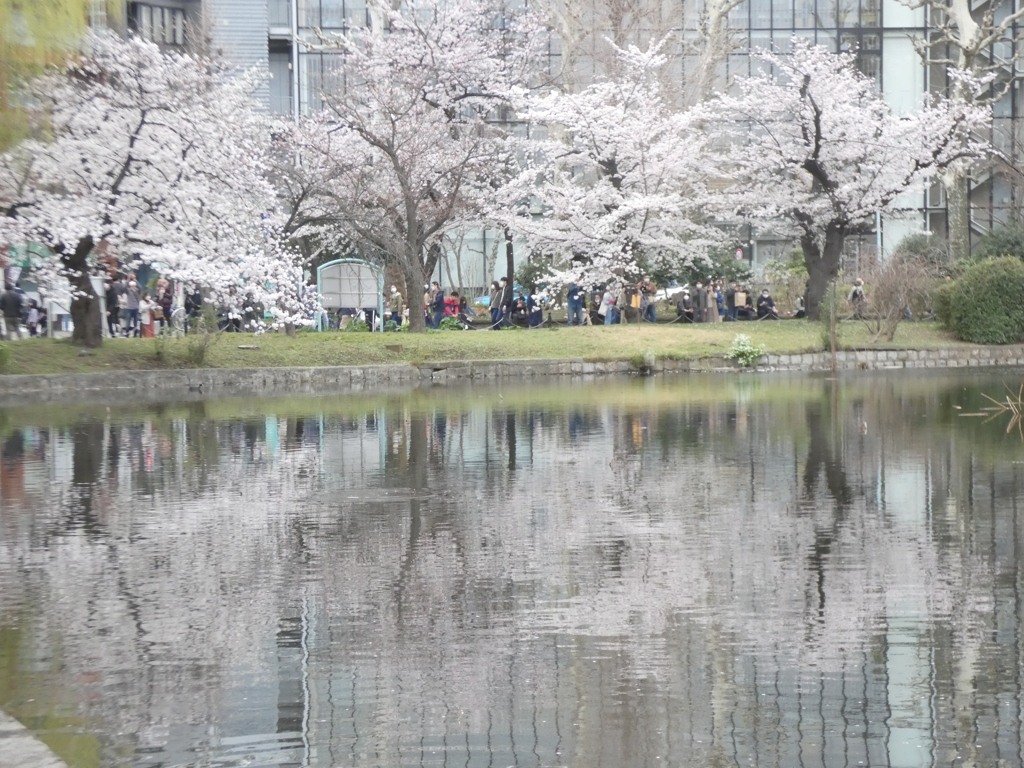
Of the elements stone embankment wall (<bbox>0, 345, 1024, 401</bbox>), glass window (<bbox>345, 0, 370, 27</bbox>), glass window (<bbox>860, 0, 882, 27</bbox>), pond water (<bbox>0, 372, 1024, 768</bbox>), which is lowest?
pond water (<bbox>0, 372, 1024, 768</bbox>)

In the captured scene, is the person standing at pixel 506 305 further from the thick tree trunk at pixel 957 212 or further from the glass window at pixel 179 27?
the glass window at pixel 179 27

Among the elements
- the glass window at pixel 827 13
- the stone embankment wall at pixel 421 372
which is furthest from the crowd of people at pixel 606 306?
the glass window at pixel 827 13

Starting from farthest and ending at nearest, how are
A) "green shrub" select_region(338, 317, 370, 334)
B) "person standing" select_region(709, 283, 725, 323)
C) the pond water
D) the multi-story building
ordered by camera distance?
1. the multi-story building
2. "person standing" select_region(709, 283, 725, 323)
3. "green shrub" select_region(338, 317, 370, 334)
4. the pond water

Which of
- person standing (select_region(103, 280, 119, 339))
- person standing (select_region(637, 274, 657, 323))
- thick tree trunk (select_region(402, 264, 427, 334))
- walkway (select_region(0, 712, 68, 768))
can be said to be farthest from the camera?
person standing (select_region(637, 274, 657, 323))

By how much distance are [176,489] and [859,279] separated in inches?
1166

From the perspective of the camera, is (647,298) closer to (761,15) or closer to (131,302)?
(131,302)

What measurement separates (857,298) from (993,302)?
4844mm

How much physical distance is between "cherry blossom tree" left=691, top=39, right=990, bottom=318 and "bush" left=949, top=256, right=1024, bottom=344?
4.39 metres

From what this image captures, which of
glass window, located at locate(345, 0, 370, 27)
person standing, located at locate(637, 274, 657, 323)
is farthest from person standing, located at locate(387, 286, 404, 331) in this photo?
glass window, located at locate(345, 0, 370, 27)

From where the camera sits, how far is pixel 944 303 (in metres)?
36.3

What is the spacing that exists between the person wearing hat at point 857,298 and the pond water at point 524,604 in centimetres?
2265

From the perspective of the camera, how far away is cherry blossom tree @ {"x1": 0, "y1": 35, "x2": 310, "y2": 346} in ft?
91.6

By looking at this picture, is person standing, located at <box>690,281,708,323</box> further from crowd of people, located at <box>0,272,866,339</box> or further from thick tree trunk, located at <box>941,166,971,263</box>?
thick tree trunk, located at <box>941,166,971,263</box>

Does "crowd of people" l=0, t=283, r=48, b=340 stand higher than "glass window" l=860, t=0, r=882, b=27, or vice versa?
"glass window" l=860, t=0, r=882, b=27
